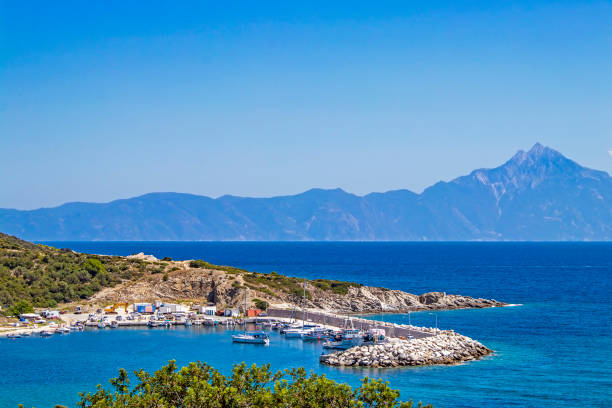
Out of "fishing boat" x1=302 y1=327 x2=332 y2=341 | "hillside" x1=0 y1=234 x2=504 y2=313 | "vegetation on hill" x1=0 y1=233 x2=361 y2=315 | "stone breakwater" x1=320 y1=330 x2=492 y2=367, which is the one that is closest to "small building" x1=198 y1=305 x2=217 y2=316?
"hillside" x1=0 y1=234 x2=504 y2=313

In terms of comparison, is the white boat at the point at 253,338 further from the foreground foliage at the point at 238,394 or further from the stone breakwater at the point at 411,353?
the foreground foliage at the point at 238,394

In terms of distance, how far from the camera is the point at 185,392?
3344cm

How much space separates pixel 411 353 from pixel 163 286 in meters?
55.2

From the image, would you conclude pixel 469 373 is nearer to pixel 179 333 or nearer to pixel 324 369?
pixel 324 369

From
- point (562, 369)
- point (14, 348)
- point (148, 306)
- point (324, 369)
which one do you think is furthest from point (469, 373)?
point (148, 306)

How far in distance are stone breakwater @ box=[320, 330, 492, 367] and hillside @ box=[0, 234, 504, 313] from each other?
38.5 meters

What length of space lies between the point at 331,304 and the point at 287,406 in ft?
268

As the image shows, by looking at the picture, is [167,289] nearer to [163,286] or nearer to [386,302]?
[163,286]

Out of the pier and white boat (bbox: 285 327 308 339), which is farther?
white boat (bbox: 285 327 308 339)

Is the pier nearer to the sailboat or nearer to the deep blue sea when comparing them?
the deep blue sea

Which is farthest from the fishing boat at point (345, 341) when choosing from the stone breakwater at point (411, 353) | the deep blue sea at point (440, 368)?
the stone breakwater at point (411, 353)

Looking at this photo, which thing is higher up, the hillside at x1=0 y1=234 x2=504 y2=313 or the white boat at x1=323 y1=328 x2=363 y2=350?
the hillside at x1=0 y1=234 x2=504 y2=313

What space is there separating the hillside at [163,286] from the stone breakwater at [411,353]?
1516 inches

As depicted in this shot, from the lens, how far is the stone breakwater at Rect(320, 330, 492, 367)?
67.4 m
